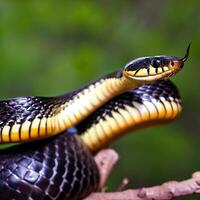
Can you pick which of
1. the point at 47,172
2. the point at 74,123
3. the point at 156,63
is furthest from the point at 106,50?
the point at 47,172

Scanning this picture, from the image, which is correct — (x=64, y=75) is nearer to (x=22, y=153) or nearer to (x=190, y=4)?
(x=190, y=4)

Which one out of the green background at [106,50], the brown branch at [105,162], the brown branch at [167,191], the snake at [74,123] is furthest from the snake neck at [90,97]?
the green background at [106,50]

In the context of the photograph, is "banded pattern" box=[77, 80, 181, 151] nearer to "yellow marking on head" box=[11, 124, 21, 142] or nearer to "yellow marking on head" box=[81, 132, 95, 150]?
"yellow marking on head" box=[81, 132, 95, 150]

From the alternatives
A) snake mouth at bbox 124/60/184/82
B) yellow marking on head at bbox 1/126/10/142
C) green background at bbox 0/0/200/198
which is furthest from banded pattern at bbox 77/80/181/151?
green background at bbox 0/0/200/198

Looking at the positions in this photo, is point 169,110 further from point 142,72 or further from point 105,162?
point 105,162

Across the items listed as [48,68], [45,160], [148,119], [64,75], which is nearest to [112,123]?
[148,119]
